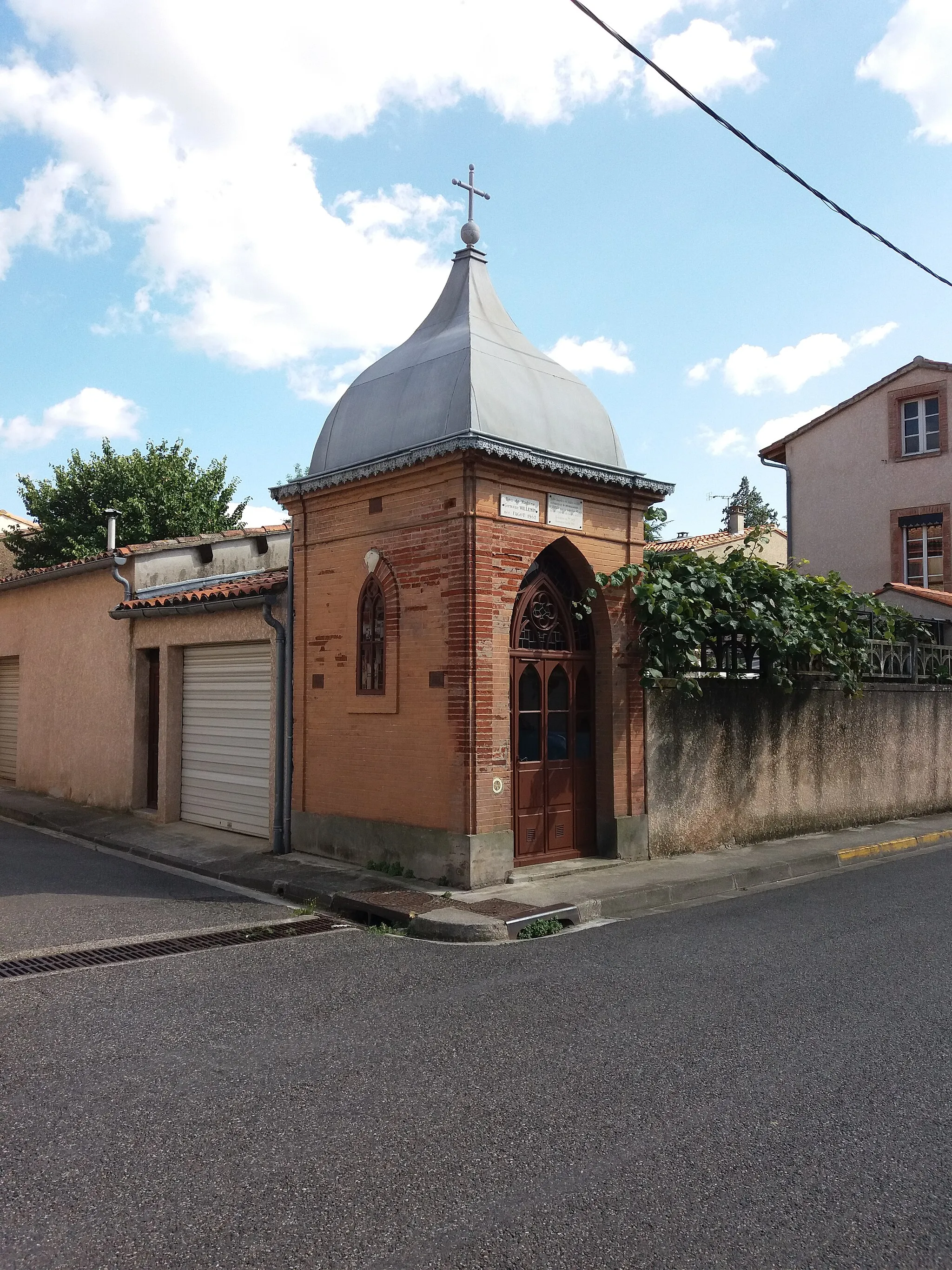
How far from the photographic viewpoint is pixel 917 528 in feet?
75.4

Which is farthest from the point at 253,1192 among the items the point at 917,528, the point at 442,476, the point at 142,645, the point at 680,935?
the point at 917,528

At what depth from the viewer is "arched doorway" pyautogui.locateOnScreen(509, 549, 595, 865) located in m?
9.68

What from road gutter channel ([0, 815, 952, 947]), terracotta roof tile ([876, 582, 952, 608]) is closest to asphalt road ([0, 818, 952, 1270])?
road gutter channel ([0, 815, 952, 947])

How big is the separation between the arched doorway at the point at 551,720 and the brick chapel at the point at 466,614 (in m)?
0.02

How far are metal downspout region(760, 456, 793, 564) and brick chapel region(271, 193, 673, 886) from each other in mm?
15467

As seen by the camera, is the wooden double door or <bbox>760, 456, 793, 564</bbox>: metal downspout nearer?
the wooden double door

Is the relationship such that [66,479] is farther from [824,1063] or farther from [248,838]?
[824,1063]

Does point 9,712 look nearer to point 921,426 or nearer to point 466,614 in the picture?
point 466,614

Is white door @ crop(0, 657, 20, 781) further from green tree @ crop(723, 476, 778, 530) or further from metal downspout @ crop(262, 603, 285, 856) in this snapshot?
green tree @ crop(723, 476, 778, 530)

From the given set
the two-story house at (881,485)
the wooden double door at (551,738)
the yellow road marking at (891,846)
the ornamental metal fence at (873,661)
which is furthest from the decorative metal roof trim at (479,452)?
the two-story house at (881,485)

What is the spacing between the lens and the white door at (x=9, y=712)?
1839 centimetres

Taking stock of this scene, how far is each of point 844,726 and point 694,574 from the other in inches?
164

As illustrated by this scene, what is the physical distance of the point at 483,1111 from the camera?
13.7 feet

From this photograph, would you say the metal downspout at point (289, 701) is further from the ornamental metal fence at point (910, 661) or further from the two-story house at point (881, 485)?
the two-story house at point (881, 485)
